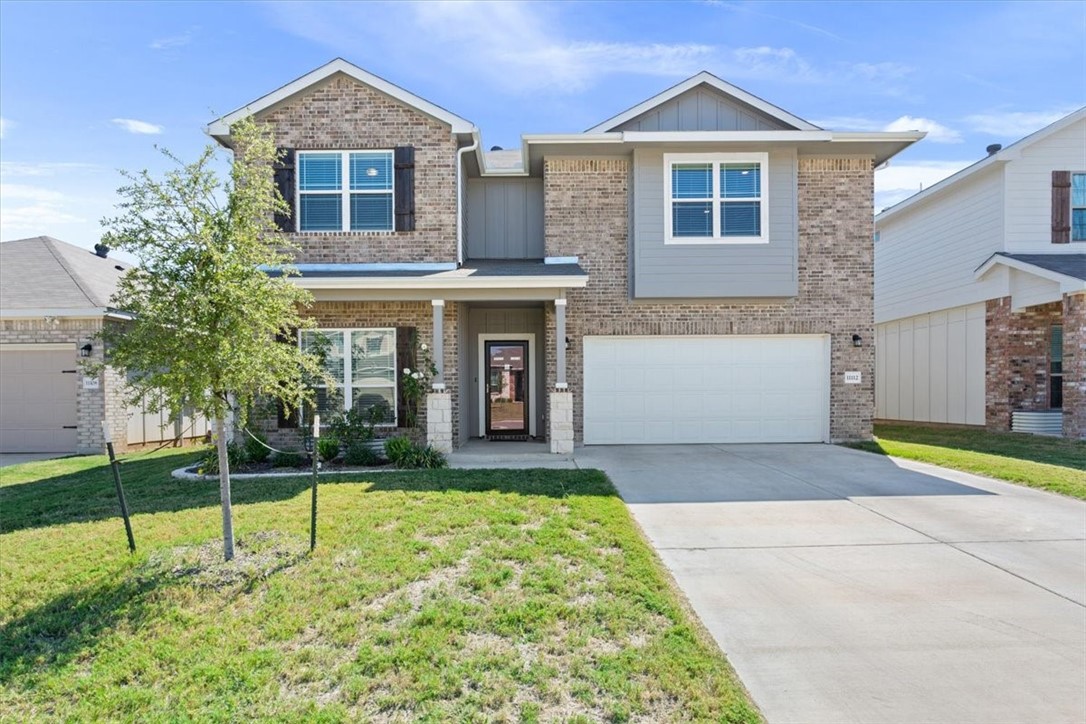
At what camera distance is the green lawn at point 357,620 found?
10.3 ft

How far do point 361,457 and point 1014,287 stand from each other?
14.5 meters

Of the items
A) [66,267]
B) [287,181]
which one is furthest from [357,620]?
[66,267]

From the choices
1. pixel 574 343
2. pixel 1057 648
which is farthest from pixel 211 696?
pixel 574 343

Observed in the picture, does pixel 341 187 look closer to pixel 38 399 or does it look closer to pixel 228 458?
pixel 228 458

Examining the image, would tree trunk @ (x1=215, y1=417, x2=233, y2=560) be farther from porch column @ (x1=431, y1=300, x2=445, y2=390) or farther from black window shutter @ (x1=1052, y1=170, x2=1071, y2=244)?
black window shutter @ (x1=1052, y1=170, x2=1071, y2=244)

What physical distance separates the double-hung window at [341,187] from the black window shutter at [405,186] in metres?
0.16

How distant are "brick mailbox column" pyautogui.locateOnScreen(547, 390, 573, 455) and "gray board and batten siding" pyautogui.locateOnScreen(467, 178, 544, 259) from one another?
394 cm

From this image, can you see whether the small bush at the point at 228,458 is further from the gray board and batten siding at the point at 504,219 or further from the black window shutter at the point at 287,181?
the gray board and batten siding at the point at 504,219

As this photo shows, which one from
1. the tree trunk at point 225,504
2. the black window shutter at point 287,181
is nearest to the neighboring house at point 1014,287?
the tree trunk at point 225,504

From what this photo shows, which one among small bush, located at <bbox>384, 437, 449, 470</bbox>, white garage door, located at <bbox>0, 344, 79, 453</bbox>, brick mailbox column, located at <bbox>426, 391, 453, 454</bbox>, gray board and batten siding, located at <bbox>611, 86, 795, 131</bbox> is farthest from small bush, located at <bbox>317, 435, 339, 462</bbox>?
gray board and batten siding, located at <bbox>611, 86, 795, 131</bbox>

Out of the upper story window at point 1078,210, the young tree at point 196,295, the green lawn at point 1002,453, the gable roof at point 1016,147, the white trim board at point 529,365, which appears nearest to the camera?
the young tree at point 196,295

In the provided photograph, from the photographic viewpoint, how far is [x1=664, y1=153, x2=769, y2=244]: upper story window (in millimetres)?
11484

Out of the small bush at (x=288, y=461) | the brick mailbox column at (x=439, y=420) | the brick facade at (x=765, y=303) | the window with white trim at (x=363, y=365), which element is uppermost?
the brick facade at (x=765, y=303)

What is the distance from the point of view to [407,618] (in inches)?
157
